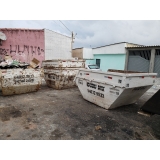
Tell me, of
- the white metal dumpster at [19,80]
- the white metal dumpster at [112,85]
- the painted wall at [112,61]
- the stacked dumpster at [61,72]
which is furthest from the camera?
the painted wall at [112,61]

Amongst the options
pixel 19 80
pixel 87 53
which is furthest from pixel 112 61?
pixel 19 80

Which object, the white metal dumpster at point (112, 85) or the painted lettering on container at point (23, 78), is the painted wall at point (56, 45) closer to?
the painted lettering on container at point (23, 78)

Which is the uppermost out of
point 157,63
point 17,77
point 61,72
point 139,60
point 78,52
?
point 78,52

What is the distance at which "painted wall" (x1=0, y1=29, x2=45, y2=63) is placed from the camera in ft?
32.2

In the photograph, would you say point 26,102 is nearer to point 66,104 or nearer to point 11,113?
point 11,113

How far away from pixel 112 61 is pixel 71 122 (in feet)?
46.5

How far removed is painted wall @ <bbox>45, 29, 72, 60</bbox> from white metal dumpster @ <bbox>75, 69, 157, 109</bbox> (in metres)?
7.30

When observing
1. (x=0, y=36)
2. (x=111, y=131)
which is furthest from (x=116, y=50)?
(x=111, y=131)

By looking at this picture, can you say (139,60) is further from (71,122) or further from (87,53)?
(71,122)

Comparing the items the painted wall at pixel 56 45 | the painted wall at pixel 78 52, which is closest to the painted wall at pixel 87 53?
the painted wall at pixel 78 52

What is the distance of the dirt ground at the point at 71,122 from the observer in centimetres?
288

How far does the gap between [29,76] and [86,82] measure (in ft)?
8.58

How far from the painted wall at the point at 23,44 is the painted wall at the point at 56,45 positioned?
19.0 inches

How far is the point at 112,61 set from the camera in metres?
16.6
